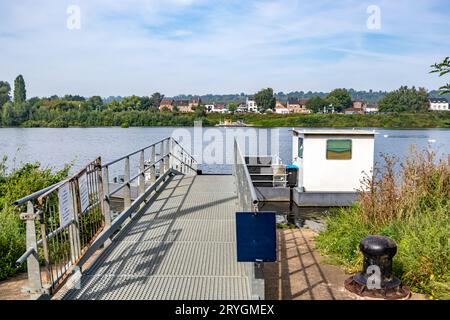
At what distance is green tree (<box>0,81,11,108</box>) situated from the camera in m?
115

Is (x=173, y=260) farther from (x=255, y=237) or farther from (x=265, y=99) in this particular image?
(x=265, y=99)

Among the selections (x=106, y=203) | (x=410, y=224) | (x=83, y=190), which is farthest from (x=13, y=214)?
(x=410, y=224)

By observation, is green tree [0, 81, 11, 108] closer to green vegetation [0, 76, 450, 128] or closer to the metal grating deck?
green vegetation [0, 76, 450, 128]

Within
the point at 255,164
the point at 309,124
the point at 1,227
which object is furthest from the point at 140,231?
the point at 309,124

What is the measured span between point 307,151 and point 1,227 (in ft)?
38.2

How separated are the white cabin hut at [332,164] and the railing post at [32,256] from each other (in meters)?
13.4

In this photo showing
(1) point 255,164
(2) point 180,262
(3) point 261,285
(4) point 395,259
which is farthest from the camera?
(1) point 255,164

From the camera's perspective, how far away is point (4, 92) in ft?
398

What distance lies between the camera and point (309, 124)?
8556 cm

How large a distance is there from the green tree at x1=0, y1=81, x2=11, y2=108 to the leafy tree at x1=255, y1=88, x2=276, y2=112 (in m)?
76.1
